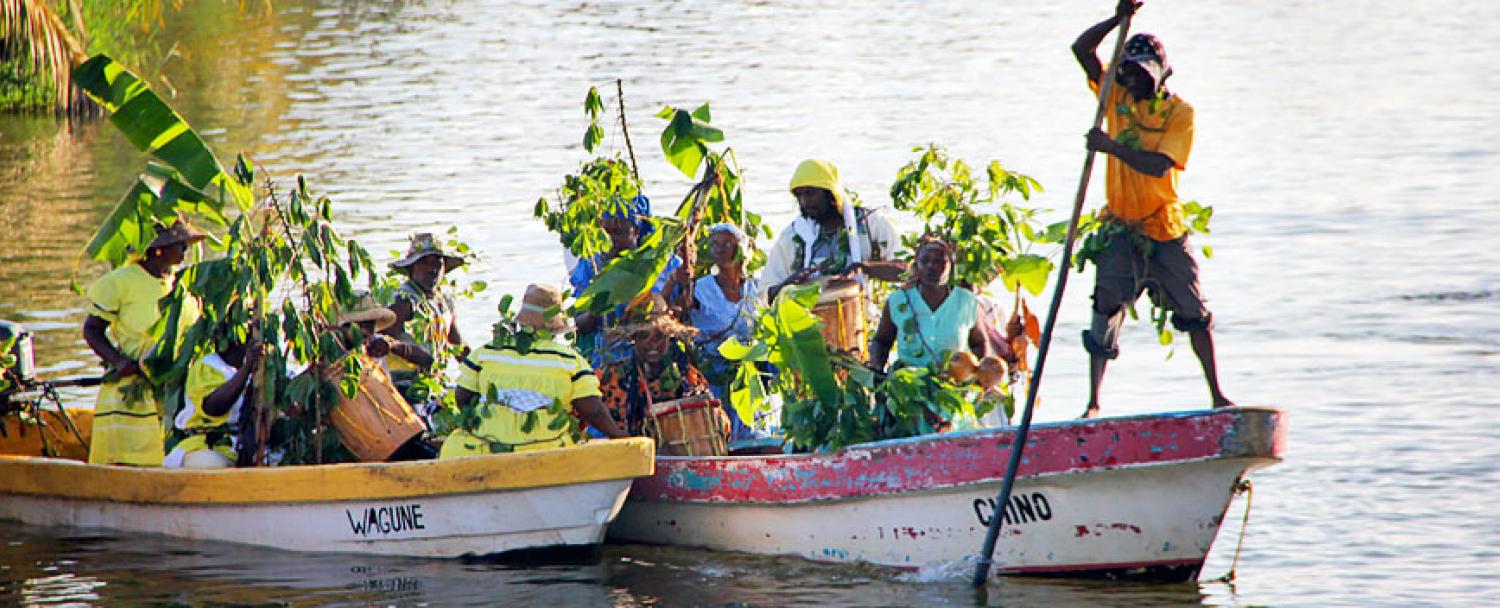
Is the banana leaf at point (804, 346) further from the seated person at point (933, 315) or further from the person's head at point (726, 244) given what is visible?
the person's head at point (726, 244)

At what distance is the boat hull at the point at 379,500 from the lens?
9312mm

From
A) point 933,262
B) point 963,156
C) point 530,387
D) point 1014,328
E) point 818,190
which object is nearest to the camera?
point 530,387

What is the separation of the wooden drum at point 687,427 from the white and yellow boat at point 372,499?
45 centimetres

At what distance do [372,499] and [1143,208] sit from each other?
12.6ft

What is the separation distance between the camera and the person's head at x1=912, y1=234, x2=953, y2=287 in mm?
9477

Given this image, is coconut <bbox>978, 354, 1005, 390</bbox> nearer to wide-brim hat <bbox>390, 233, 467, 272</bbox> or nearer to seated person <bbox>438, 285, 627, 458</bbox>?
seated person <bbox>438, 285, 627, 458</bbox>

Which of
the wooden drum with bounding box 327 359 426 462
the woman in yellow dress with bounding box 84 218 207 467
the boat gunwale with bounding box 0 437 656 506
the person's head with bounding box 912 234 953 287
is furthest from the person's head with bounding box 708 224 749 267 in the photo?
the woman in yellow dress with bounding box 84 218 207 467

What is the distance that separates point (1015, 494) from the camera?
8.87 m

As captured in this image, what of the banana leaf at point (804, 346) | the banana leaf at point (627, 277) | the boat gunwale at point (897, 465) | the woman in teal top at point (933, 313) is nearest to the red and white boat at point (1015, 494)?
the boat gunwale at point (897, 465)

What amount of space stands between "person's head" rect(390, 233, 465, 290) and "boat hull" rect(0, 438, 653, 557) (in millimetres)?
1314

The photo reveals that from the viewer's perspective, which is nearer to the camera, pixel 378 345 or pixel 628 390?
pixel 378 345

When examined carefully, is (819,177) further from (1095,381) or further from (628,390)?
→ (1095,381)

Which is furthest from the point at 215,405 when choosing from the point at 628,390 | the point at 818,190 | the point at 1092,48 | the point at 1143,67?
the point at 1143,67

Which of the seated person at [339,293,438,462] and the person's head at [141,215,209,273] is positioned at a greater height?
the person's head at [141,215,209,273]
